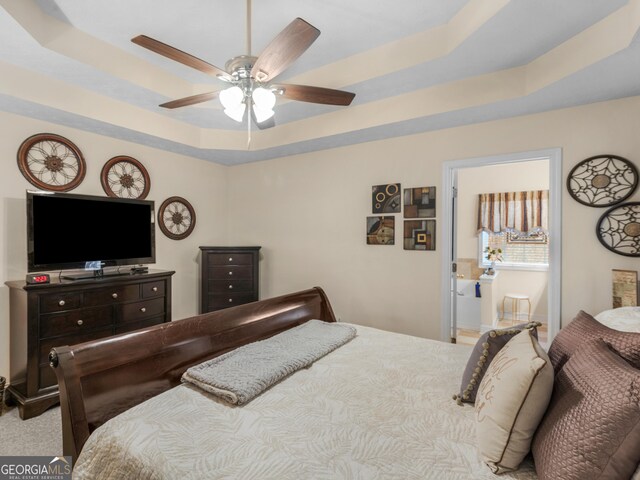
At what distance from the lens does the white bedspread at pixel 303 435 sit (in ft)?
3.29

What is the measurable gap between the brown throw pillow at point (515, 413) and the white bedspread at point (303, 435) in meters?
0.05

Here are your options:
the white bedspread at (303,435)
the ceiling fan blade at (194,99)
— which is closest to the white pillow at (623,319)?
the white bedspread at (303,435)

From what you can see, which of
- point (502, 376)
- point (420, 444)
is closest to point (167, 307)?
point (420, 444)

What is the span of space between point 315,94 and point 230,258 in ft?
8.12

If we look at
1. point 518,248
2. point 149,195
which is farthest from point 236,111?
point 518,248

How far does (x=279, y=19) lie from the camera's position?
7.25ft

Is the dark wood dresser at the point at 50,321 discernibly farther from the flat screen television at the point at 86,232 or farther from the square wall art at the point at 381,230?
the square wall art at the point at 381,230

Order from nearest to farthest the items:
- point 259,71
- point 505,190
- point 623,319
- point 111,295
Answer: point 259,71
point 623,319
point 111,295
point 505,190

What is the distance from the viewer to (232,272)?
13.0 ft

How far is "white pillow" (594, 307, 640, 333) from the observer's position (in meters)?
1.78

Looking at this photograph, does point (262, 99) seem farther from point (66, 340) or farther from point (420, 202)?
point (66, 340)

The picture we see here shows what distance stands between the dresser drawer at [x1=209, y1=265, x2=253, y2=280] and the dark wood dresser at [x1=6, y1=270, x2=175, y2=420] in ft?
3.55

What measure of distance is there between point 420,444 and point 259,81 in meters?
1.96

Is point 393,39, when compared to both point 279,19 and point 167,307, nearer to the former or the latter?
point 279,19
